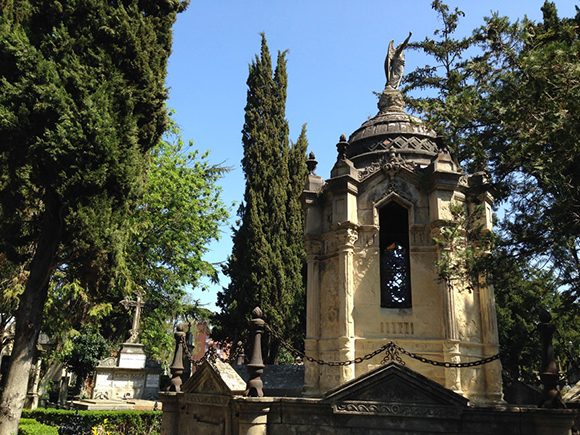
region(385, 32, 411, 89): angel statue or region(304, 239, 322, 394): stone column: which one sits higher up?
region(385, 32, 411, 89): angel statue

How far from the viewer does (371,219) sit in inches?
395

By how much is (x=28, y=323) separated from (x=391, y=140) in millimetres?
9149

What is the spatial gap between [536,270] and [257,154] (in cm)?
1665

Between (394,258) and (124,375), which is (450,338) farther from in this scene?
(124,375)

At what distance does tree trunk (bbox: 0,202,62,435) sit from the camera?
9388 mm

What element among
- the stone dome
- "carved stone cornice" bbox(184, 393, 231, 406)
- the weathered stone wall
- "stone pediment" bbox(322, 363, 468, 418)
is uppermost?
the stone dome

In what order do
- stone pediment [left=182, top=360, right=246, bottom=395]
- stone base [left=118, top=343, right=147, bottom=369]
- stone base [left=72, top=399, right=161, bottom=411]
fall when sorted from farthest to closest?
1. stone base [left=118, top=343, right=147, bottom=369]
2. stone base [left=72, top=399, right=161, bottom=411]
3. stone pediment [left=182, top=360, right=246, bottom=395]

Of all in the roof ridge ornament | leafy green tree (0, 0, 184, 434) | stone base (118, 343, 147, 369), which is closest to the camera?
leafy green tree (0, 0, 184, 434)

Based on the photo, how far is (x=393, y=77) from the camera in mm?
12742

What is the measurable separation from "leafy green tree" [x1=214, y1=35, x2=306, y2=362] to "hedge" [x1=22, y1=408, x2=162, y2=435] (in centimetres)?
676

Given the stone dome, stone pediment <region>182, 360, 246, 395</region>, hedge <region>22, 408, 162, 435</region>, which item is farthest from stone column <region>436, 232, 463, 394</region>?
hedge <region>22, 408, 162, 435</region>

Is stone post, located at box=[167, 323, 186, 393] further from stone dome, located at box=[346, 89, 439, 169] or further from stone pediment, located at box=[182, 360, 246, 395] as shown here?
stone dome, located at box=[346, 89, 439, 169]

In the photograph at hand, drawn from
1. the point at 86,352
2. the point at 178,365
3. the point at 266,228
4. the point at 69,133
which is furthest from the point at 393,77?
the point at 86,352

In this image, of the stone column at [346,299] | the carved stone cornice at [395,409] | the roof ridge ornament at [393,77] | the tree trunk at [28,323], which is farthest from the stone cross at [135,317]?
the carved stone cornice at [395,409]
